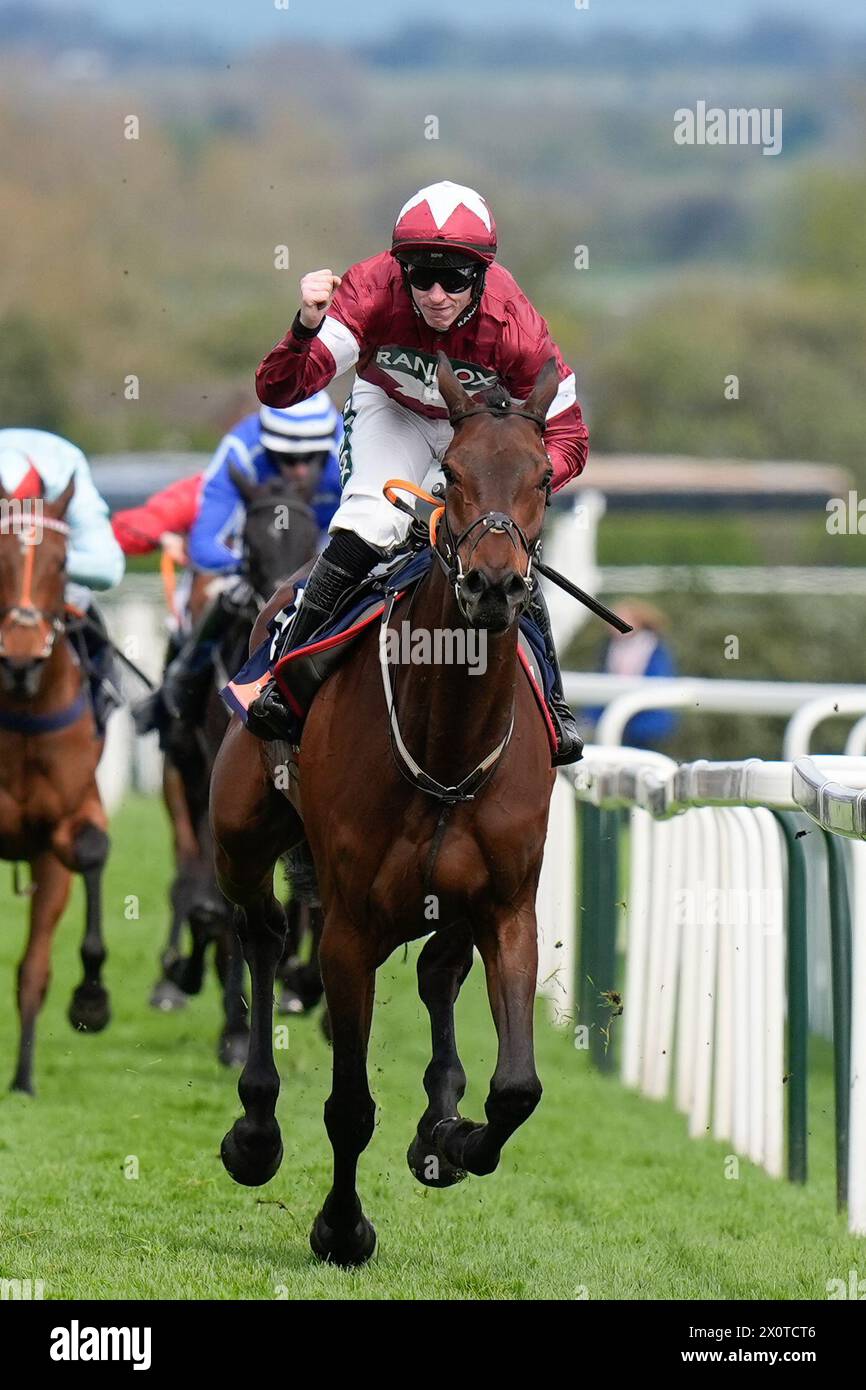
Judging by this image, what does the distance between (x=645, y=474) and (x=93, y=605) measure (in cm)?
2393

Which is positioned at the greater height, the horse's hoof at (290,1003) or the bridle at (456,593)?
the bridle at (456,593)

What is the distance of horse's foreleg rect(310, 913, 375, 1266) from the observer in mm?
4941


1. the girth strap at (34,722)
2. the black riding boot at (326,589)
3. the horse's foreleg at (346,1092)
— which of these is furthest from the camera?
the girth strap at (34,722)

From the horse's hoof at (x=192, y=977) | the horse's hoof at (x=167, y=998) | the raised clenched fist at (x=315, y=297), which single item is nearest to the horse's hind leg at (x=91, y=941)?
the horse's hoof at (x=192, y=977)

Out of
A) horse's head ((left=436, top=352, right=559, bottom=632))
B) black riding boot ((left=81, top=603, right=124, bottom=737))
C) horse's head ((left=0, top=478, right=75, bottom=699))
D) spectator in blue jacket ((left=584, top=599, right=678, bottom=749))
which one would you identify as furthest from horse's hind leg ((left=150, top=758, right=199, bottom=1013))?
spectator in blue jacket ((left=584, top=599, right=678, bottom=749))

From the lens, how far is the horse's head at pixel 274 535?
802 cm

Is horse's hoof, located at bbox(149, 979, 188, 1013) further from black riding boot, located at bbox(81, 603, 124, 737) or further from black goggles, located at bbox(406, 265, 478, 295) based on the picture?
black goggles, located at bbox(406, 265, 478, 295)

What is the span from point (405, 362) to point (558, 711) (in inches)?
34.2

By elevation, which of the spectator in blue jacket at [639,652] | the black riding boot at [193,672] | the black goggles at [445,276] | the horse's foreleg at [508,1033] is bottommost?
the horse's foreleg at [508,1033]

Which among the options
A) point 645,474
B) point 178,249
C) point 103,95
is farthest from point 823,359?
point 103,95

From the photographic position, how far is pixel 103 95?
9294cm

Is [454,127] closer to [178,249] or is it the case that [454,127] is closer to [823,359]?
[178,249]

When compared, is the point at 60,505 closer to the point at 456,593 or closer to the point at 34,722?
the point at 34,722

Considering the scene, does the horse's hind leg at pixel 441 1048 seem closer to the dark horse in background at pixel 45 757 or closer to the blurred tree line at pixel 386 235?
the dark horse in background at pixel 45 757
